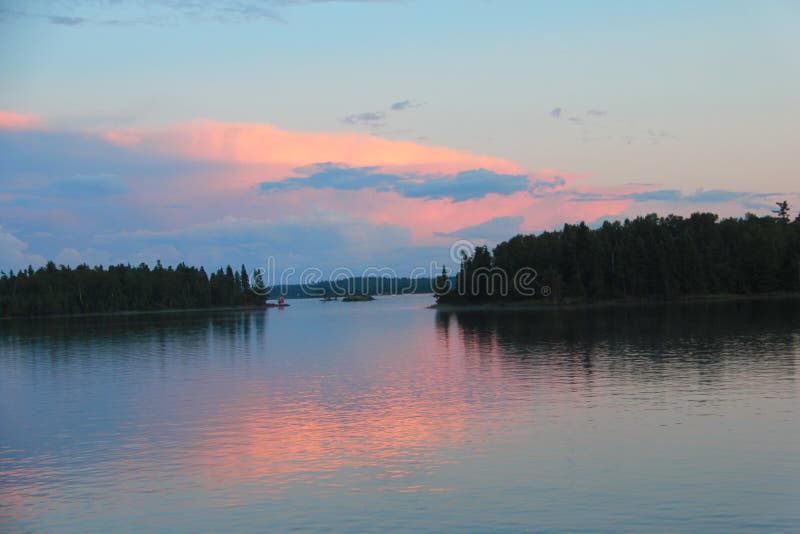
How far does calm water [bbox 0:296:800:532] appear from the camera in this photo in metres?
20.3

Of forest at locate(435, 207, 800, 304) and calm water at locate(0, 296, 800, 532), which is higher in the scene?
forest at locate(435, 207, 800, 304)

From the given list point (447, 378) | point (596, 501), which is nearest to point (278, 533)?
point (596, 501)

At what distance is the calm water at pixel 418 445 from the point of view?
20.3 metres

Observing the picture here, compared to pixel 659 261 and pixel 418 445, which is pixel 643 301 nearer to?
pixel 659 261

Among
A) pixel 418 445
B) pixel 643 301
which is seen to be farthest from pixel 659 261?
pixel 418 445

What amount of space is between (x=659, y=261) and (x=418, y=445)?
485 feet

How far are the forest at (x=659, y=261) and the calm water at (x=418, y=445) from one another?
113769 mm

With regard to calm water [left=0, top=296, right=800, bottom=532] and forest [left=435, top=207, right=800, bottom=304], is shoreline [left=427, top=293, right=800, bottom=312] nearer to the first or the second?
forest [left=435, top=207, right=800, bottom=304]

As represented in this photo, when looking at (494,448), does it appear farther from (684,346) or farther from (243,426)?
(684,346)

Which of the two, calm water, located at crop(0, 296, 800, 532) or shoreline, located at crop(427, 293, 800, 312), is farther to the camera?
shoreline, located at crop(427, 293, 800, 312)

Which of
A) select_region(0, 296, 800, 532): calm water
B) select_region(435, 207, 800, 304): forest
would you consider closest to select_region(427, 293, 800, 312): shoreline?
select_region(435, 207, 800, 304): forest

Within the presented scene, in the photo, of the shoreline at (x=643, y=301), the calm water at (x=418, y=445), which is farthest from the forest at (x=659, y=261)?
the calm water at (x=418, y=445)

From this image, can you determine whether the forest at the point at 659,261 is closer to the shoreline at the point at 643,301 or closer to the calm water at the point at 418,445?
the shoreline at the point at 643,301

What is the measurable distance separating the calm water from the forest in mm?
113769
